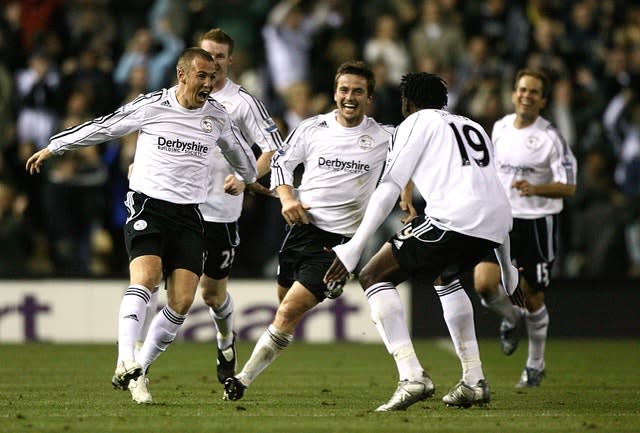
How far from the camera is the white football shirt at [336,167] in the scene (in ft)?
30.8

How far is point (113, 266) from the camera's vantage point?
16141mm

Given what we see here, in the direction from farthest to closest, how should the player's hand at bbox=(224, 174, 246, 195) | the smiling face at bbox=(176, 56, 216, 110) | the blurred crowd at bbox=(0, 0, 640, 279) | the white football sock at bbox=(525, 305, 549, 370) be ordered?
1. the blurred crowd at bbox=(0, 0, 640, 279)
2. the white football sock at bbox=(525, 305, 549, 370)
3. the player's hand at bbox=(224, 174, 246, 195)
4. the smiling face at bbox=(176, 56, 216, 110)

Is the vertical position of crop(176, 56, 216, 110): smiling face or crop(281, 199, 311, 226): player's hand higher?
crop(176, 56, 216, 110): smiling face

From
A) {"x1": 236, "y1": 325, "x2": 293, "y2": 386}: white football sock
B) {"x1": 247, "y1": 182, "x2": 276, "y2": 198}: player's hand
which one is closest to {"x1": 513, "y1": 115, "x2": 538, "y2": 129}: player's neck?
{"x1": 247, "y1": 182, "x2": 276, "y2": 198}: player's hand

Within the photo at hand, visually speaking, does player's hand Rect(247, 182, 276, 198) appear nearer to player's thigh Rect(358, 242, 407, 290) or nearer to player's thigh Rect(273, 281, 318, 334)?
player's thigh Rect(273, 281, 318, 334)

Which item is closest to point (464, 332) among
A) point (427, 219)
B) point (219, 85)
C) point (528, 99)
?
point (427, 219)

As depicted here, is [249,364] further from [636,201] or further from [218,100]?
[636,201]

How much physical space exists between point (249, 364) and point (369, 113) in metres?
7.56

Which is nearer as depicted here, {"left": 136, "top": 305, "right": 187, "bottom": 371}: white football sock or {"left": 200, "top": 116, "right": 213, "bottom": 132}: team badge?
{"left": 136, "top": 305, "right": 187, "bottom": 371}: white football sock

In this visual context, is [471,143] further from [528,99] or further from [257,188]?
[528,99]

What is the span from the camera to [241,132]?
10.0m

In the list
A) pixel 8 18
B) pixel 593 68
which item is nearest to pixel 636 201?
pixel 593 68

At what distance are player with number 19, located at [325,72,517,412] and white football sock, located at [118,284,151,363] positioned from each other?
131cm

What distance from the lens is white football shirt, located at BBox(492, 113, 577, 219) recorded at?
1116 cm
